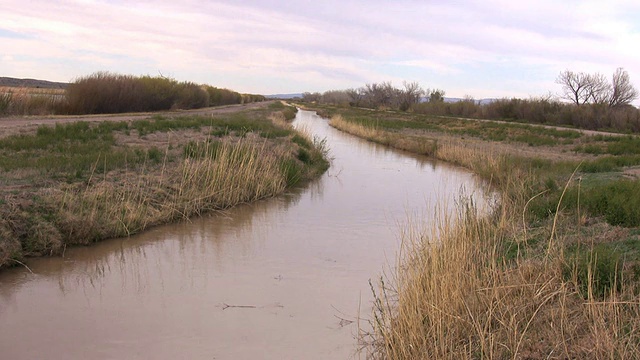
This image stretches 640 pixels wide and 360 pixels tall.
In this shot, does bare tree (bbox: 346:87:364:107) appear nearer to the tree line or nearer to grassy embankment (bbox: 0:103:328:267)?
the tree line

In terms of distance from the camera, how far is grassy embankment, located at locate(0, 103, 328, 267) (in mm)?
8086

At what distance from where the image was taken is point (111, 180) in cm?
1034

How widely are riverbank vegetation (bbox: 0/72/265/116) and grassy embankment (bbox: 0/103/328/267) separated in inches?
323

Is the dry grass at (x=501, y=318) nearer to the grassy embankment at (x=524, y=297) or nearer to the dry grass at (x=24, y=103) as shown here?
the grassy embankment at (x=524, y=297)

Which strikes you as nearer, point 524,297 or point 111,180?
point 524,297

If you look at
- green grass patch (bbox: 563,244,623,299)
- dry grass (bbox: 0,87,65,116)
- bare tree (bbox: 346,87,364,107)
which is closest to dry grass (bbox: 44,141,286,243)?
green grass patch (bbox: 563,244,623,299)

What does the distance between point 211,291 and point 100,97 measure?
937 inches

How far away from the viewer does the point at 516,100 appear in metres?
52.7

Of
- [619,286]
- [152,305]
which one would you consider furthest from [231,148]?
[619,286]

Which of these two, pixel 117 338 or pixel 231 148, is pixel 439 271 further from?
pixel 231 148

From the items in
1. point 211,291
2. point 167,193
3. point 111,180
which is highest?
point 111,180

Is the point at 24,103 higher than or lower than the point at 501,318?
higher

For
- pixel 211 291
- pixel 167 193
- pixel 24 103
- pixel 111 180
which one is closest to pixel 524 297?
pixel 211 291

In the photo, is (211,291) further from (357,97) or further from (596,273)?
(357,97)
